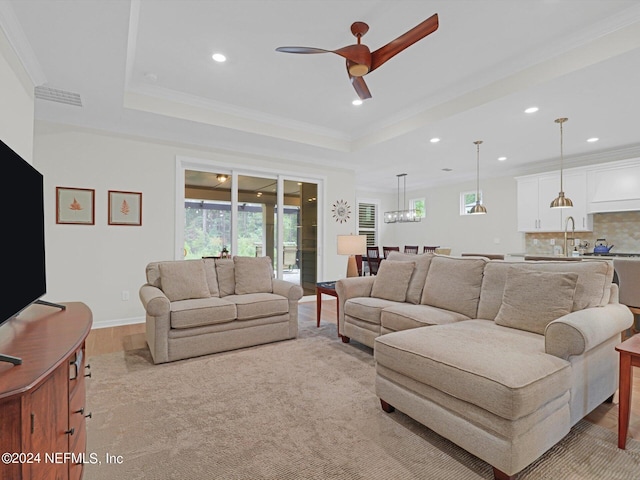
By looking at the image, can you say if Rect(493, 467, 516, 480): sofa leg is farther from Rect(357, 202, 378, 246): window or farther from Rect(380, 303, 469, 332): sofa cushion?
Rect(357, 202, 378, 246): window

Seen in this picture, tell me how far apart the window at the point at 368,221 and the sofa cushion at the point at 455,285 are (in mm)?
6213

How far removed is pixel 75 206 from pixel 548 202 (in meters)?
7.72

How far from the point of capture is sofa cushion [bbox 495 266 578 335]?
2.19m

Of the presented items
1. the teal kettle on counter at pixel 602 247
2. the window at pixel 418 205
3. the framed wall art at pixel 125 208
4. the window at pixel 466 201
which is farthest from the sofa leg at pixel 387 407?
the window at pixel 418 205

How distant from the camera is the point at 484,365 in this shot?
1.65m

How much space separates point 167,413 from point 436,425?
172 centimetres

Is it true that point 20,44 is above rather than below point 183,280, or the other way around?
above

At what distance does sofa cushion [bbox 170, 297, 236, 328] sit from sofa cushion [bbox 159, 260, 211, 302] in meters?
0.13

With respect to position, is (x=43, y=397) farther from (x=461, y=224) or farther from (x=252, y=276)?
(x=461, y=224)

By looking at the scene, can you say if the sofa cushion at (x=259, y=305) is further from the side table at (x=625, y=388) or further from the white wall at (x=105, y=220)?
the side table at (x=625, y=388)

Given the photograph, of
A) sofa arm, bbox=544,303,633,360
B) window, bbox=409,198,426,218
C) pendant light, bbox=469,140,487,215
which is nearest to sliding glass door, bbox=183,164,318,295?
pendant light, bbox=469,140,487,215

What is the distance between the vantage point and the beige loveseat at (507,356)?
155 cm

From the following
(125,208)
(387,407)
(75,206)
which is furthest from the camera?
(125,208)

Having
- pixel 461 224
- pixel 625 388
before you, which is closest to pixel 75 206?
pixel 625 388
